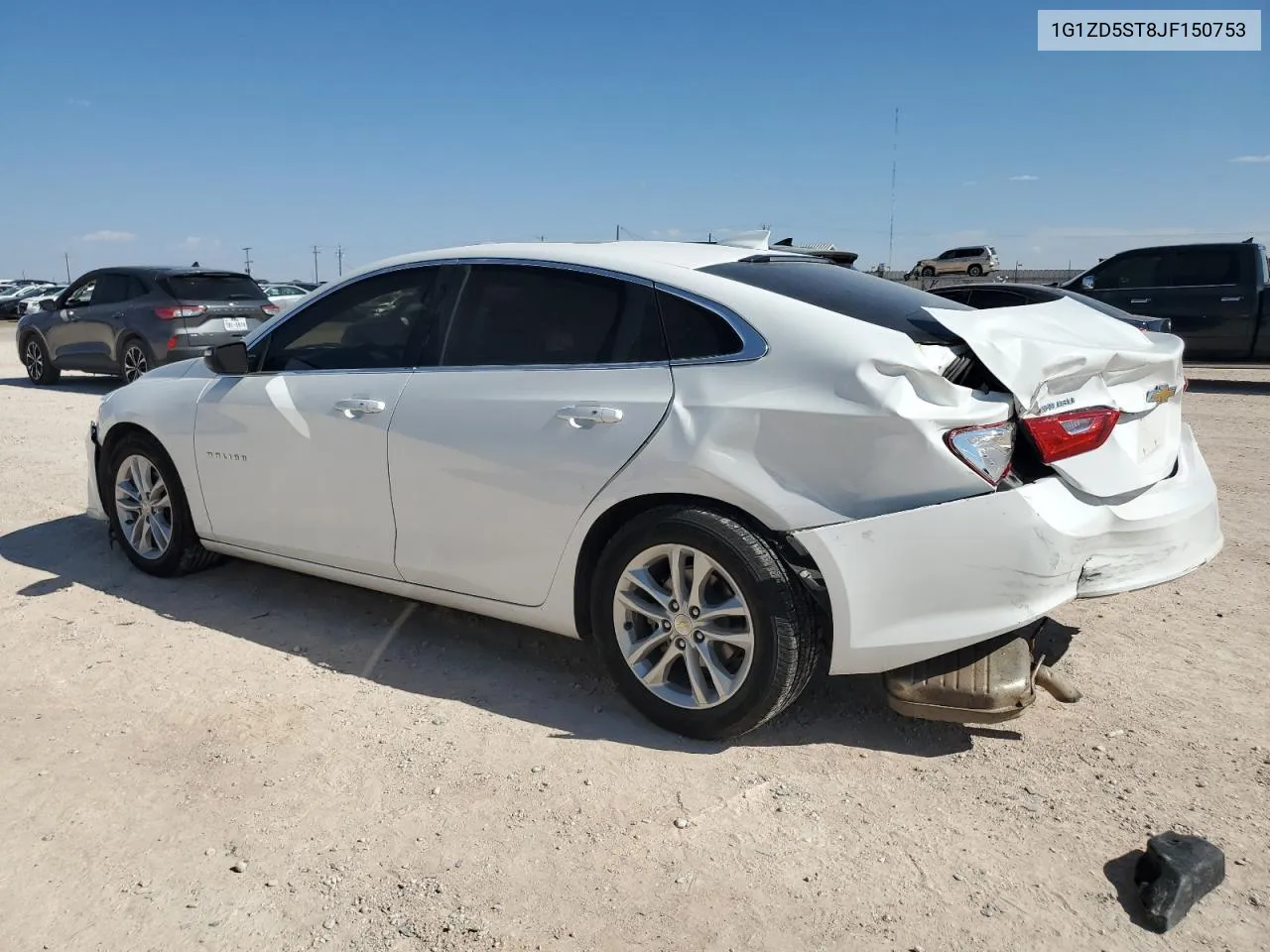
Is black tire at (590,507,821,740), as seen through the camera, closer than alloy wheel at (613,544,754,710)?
Yes

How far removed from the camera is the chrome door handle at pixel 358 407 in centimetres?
403

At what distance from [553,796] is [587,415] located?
1229 millimetres

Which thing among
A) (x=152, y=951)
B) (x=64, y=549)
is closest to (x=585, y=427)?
(x=152, y=951)

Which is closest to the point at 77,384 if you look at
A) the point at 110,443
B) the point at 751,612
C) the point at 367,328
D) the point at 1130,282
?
the point at 110,443

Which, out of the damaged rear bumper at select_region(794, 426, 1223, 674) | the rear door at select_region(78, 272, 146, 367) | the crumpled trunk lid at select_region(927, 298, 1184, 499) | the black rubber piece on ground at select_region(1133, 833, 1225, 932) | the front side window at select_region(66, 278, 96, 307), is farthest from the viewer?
the front side window at select_region(66, 278, 96, 307)

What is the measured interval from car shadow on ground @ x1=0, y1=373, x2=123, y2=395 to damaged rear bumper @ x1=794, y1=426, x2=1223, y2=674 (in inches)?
516

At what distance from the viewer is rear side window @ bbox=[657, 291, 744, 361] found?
3.33m

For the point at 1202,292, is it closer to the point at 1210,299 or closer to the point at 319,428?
the point at 1210,299

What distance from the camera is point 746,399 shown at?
10.5 ft

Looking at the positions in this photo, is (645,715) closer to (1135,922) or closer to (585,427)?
(585,427)

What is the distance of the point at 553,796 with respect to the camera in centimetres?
311

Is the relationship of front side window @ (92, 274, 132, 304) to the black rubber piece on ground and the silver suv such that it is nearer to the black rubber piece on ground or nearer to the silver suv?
the black rubber piece on ground

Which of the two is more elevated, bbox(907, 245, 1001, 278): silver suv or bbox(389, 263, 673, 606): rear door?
bbox(907, 245, 1001, 278): silver suv

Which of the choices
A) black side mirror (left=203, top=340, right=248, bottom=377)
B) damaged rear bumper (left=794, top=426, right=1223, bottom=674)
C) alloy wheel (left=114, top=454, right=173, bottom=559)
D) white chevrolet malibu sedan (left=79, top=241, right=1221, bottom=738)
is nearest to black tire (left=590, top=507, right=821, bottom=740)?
white chevrolet malibu sedan (left=79, top=241, right=1221, bottom=738)
